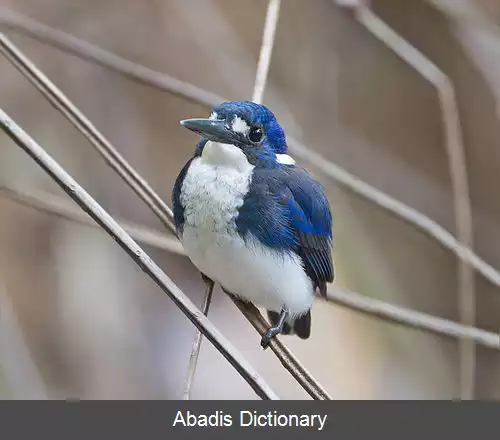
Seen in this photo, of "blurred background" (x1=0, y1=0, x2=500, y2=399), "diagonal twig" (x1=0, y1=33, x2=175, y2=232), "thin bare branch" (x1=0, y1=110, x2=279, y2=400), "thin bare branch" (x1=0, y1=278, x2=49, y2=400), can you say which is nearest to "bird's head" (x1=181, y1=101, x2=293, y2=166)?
"diagonal twig" (x1=0, y1=33, x2=175, y2=232)

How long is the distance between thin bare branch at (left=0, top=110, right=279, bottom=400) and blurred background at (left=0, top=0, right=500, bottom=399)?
1.39 meters

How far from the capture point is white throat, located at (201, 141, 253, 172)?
166 centimetres

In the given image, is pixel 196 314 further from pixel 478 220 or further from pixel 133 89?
pixel 478 220

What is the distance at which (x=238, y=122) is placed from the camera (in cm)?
165

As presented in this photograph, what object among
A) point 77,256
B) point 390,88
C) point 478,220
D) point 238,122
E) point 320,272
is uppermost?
point 390,88

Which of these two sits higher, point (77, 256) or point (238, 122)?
point (77, 256)

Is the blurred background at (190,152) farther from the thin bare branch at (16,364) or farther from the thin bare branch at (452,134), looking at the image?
the thin bare branch at (452,134)

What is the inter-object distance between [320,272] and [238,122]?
480 mm

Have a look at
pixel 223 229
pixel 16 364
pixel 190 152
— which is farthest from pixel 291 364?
pixel 190 152

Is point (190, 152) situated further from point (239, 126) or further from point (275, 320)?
point (239, 126)

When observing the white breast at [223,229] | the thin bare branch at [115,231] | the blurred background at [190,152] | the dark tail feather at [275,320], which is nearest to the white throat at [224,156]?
the white breast at [223,229]

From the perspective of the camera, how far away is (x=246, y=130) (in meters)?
1.67

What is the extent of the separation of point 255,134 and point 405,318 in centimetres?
60
